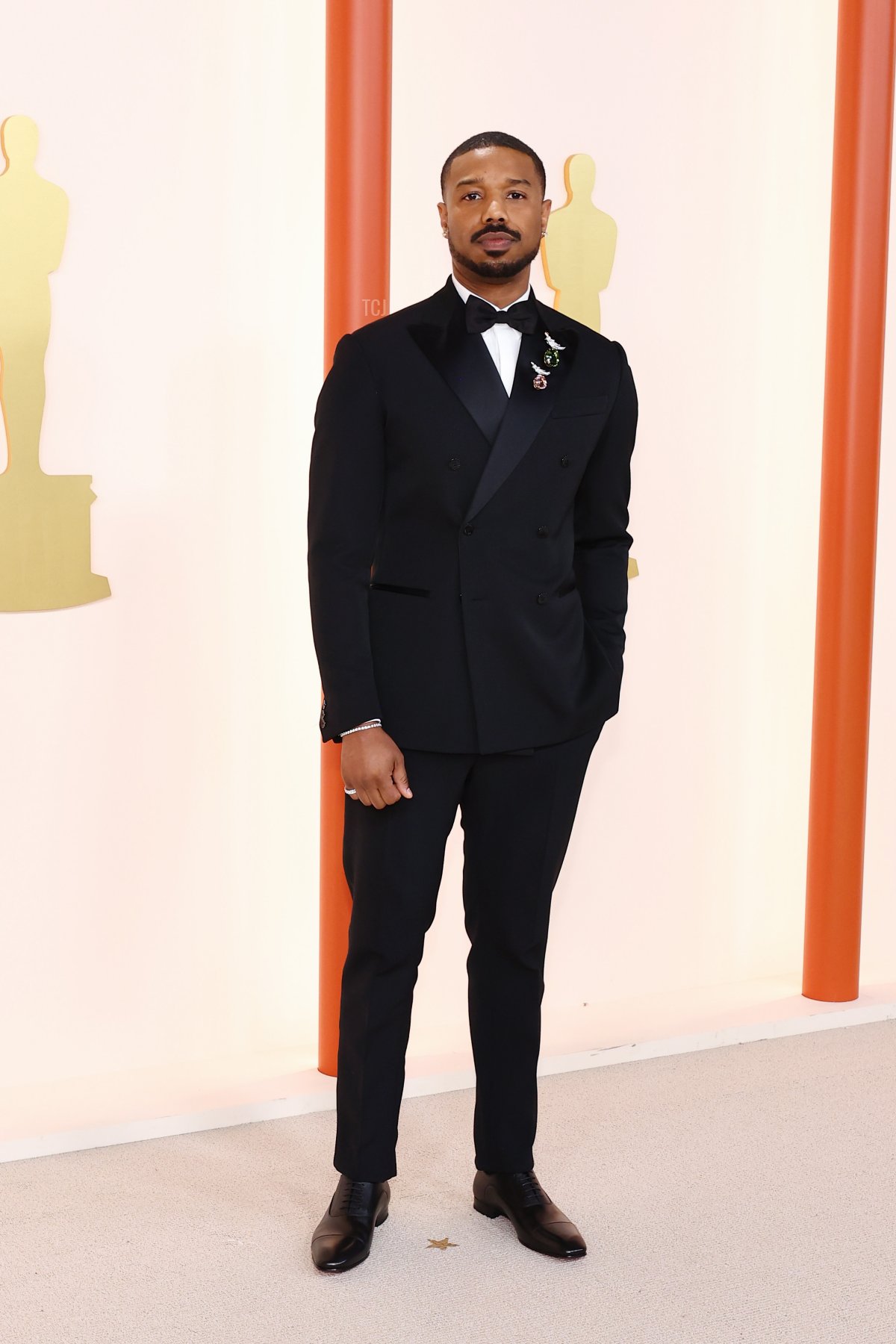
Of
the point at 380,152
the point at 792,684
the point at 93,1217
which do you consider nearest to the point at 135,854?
the point at 93,1217

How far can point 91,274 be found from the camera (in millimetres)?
2410

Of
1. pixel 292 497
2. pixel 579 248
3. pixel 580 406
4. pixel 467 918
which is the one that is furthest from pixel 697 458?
pixel 467 918

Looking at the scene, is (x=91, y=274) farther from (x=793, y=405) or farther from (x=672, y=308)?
(x=793, y=405)

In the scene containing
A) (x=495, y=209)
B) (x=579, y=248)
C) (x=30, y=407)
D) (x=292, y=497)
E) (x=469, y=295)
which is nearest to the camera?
(x=495, y=209)

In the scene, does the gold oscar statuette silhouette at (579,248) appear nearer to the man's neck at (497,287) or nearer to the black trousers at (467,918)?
the man's neck at (497,287)

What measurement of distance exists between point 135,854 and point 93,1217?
0.68 meters

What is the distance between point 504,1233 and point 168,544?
4.29 feet

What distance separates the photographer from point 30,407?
2367 millimetres


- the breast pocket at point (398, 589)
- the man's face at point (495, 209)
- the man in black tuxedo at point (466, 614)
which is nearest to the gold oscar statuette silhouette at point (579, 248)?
the man in black tuxedo at point (466, 614)

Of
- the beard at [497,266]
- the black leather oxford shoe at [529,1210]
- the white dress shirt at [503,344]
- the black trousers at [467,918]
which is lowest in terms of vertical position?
the black leather oxford shoe at [529,1210]

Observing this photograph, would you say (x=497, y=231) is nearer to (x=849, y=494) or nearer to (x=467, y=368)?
(x=467, y=368)

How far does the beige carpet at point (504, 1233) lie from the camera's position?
1.83m

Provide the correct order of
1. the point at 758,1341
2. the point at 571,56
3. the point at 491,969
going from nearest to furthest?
the point at 758,1341, the point at 491,969, the point at 571,56

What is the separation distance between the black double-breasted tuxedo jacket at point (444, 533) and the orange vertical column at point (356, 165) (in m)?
0.50
